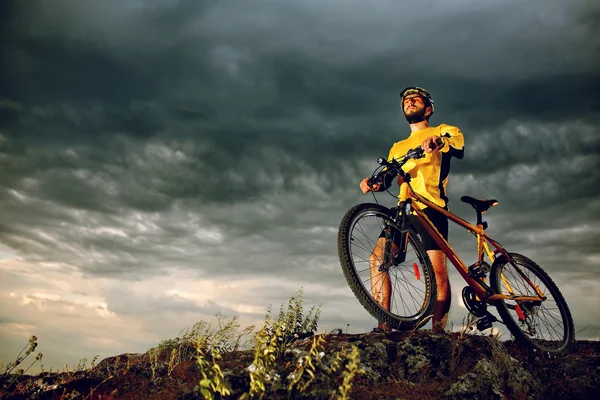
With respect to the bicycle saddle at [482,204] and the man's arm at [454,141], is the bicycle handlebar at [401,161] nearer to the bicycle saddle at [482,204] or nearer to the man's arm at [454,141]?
the man's arm at [454,141]

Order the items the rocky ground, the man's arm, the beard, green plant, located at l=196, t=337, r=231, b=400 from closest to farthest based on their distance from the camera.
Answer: green plant, located at l=196, t=337, r=231, b=400 < the rocky ground < the man's arm < the beard

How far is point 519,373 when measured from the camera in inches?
202

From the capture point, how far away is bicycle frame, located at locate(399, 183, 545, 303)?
6121 millimetres

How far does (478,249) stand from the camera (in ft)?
22.9

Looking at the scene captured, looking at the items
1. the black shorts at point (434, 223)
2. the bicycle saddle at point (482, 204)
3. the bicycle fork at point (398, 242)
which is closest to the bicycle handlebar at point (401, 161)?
the bicycle fork at point (398, 242)

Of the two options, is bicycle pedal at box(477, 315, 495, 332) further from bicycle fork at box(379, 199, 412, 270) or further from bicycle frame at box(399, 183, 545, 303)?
bicycle fork at box(379, 199, 412, 270)

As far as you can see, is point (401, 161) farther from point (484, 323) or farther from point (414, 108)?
point (484, 323)

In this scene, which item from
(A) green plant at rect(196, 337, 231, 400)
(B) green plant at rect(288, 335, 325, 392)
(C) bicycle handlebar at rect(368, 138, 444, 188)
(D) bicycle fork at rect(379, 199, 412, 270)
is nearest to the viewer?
(A) green plant at rect(196, 337, 231, 400)

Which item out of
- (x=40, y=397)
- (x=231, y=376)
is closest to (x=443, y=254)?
(x=231, y=376)

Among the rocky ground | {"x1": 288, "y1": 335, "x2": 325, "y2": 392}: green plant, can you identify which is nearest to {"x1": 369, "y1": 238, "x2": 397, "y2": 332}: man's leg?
the rocky ground

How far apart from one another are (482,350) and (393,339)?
1.13m

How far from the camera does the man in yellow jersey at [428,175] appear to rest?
Answer: 236 inches

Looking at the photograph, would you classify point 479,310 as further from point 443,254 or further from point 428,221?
point 428,221

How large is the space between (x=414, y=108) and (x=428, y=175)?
126 cm
